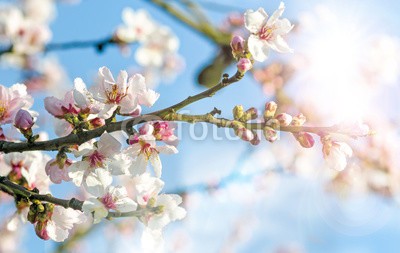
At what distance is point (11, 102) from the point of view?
1.37m

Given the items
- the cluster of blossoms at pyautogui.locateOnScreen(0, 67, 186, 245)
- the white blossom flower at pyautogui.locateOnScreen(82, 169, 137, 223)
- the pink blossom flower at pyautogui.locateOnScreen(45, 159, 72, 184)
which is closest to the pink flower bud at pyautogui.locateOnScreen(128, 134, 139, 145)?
the cluster of blossoms at pyautogui.locateOnScreen(0, 67, 186, 245)

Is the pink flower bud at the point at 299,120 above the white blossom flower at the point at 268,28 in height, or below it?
below

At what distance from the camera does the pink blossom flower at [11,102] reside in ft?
4.45

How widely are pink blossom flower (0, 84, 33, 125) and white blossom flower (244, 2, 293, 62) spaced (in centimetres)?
61

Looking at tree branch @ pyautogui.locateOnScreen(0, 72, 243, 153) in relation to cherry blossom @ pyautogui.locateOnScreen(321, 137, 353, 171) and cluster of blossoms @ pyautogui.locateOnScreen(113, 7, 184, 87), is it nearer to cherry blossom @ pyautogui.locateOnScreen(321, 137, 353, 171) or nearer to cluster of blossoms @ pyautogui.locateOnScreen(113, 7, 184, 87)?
cherry blossom @ pyautogui.locateOnScreen(321, 137, 353, 171)

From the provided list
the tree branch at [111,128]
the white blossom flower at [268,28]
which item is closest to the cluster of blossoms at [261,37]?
the white blossom flower at [268,28]

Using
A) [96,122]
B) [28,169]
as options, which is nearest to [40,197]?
[96,122]

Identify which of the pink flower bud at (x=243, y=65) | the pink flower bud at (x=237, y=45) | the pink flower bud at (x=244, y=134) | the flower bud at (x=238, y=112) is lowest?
the pink flower bud at (x=244, y=134)

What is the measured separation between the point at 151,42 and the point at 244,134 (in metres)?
3.96

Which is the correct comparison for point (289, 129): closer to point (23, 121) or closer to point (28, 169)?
point (23, 121)

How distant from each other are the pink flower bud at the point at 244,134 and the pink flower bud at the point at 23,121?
0.51m

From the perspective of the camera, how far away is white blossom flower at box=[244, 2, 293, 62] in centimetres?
134

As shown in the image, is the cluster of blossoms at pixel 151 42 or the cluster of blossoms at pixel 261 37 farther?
the cluster of blossoms at pixel 151 42

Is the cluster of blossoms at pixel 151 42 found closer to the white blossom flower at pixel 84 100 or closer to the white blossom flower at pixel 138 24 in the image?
the white blossom flower at pixel 138 24
